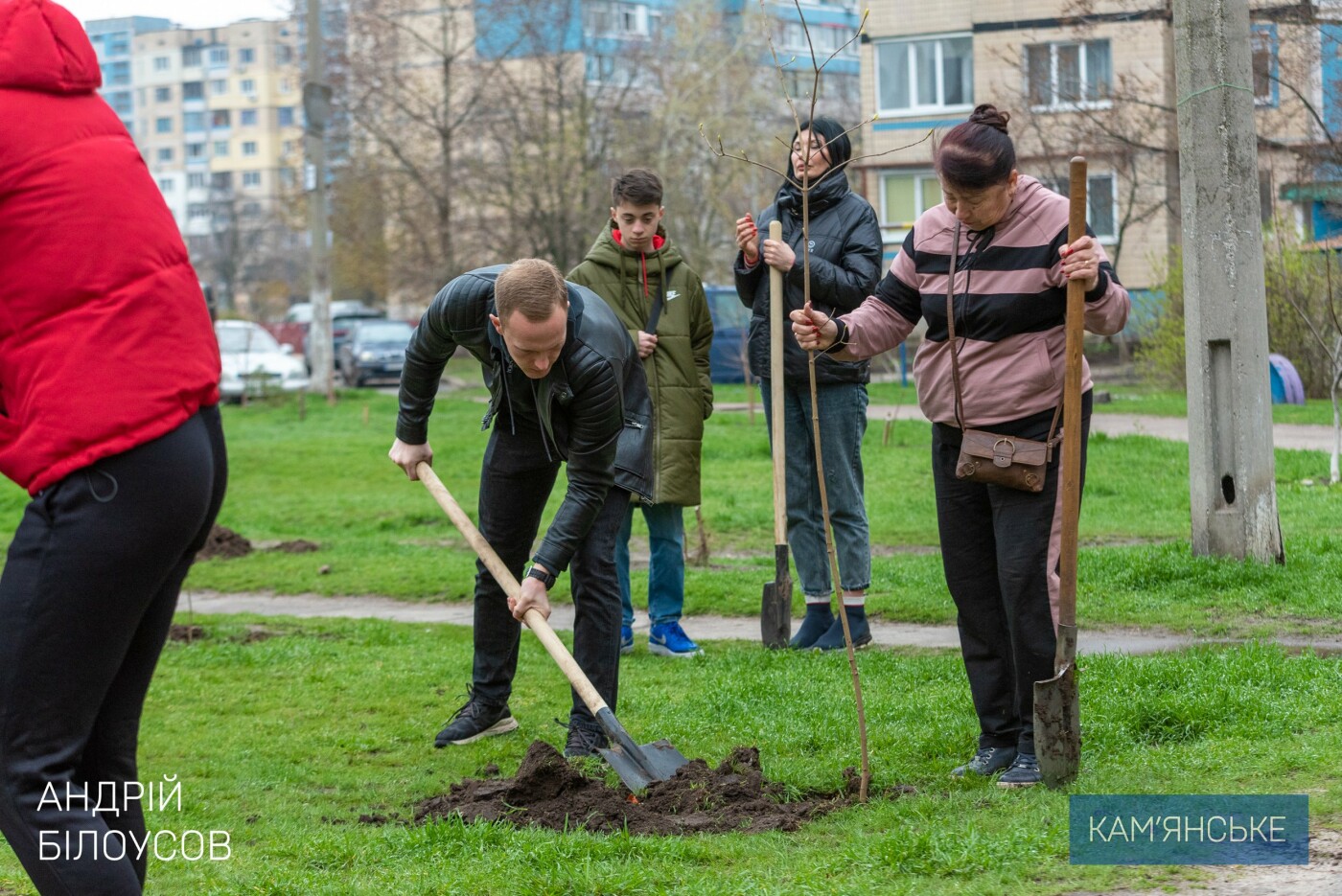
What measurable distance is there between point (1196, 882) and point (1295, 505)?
7.08 meters

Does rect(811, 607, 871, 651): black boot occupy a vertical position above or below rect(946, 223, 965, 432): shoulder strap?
below

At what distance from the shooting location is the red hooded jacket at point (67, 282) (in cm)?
274

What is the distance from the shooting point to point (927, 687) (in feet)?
19.8

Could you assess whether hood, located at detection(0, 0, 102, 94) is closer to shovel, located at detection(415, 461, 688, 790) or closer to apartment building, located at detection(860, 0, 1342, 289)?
shovel, located at detection(415, 461, 688, 790)

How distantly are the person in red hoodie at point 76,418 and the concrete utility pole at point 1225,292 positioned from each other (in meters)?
6.06

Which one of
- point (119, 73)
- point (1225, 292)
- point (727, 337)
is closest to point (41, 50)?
point (1225, 292)

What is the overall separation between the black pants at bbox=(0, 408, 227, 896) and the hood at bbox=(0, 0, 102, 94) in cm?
67

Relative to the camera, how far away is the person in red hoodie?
2758 millimetres

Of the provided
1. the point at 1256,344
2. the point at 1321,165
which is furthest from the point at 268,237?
the point at 1256,344

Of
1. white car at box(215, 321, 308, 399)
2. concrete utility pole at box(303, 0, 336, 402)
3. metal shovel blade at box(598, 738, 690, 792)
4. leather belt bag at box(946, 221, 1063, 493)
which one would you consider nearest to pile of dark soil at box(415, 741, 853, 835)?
metal shovel blade at box(598, 738, 690, 792)

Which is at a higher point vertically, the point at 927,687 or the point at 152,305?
the point at 152,305

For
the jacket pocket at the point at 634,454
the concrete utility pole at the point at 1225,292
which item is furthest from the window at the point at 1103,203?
the jacket pocket at the point at 634,454

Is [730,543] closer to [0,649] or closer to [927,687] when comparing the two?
[927,687]

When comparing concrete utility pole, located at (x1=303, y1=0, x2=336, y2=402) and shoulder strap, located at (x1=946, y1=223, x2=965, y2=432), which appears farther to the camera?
concrete utility pole, located at (x1=303, y1=0, x2=336, y2=402)
